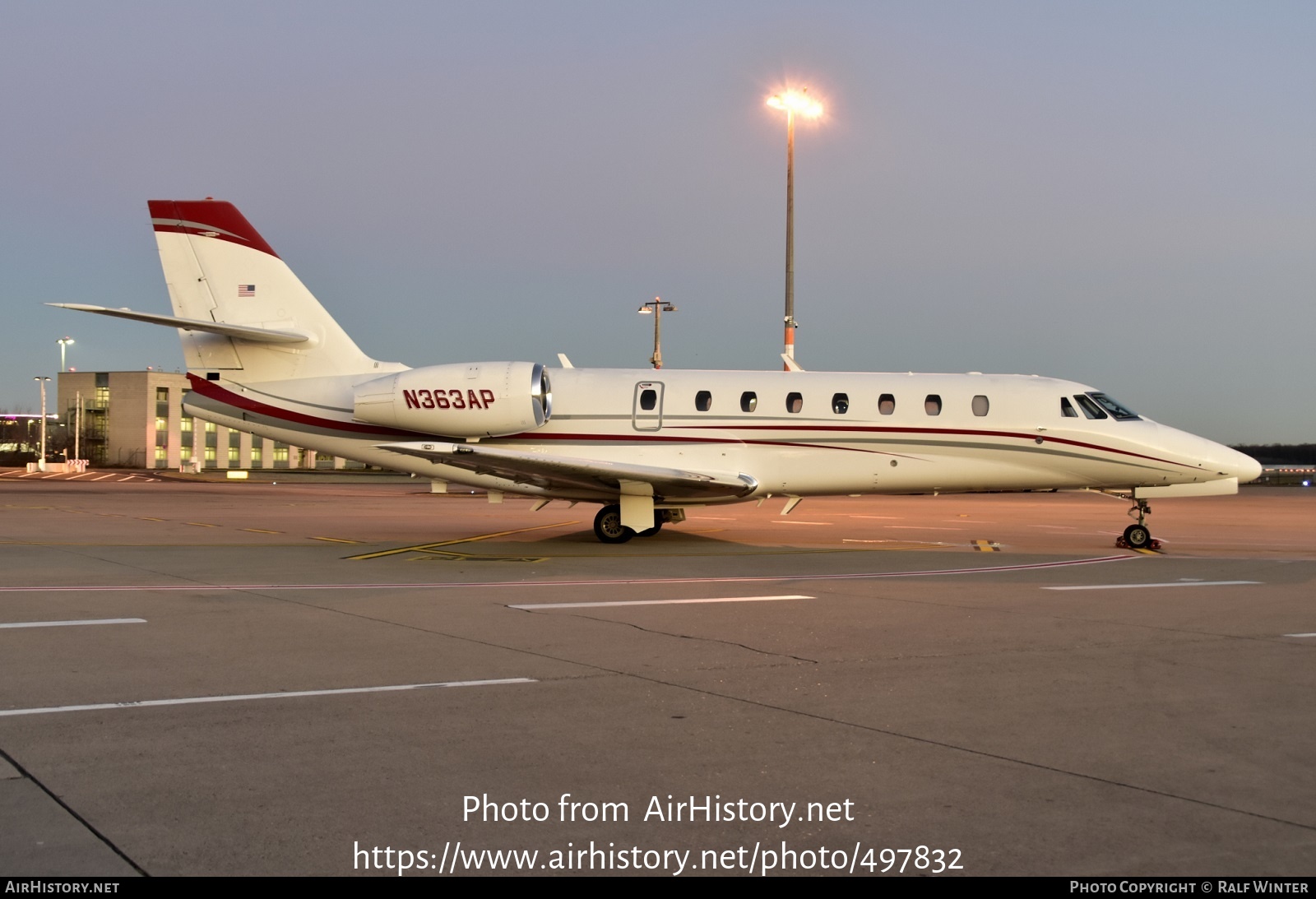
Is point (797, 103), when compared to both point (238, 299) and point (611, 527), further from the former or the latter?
point (238, 299)

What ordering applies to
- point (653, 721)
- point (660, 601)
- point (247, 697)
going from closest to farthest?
point (653, 721) < point (247, 697) < point (660, 601)

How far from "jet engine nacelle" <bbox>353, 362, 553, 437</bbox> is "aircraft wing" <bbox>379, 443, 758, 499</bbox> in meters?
0.63

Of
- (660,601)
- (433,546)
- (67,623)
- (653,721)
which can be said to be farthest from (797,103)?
(653,721)

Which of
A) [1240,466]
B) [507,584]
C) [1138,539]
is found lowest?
[507,584]

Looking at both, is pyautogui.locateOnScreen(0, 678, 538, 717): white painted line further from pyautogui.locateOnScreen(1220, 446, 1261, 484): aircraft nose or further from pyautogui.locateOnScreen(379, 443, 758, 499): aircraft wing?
pyautogui.locateOnScreen(1220, 446, 1261, 484): aircraft nose

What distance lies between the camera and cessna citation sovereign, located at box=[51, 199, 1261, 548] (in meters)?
18.4

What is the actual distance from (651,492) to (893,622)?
28.5 ft

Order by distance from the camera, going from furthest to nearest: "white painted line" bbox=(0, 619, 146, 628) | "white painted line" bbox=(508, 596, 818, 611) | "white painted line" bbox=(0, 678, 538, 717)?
"white painted line" bbox=(508, 596, 818, 611), "white painted line" bbox=(0, 619, 146, 628), "white painted line" bbox=(0, 678, 538, 717)

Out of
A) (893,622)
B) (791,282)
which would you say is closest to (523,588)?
(893,622)

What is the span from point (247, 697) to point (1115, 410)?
16680mm

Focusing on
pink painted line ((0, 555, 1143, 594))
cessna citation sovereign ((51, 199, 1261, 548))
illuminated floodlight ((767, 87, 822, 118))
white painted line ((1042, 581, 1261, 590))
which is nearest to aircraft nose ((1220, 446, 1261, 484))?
cessna citation sovereign ((51, 199, 1261, 548))

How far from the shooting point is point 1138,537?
1848 cm

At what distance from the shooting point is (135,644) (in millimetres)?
8328
